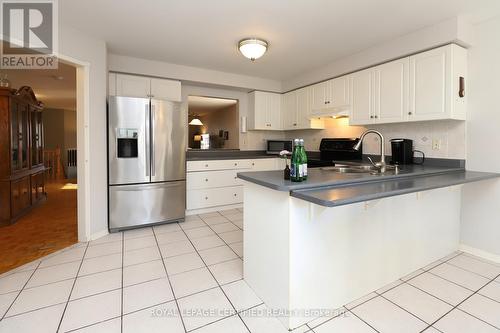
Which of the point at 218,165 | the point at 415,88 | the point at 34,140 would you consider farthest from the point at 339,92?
the point at 34,140

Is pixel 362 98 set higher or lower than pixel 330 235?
higher

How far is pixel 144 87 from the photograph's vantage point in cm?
362

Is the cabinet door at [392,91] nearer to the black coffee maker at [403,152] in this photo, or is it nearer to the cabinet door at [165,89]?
the black coffee maker at [403,152]

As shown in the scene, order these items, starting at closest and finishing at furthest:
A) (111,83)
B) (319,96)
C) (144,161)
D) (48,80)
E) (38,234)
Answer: (38,234) → (144,161) → (111,83) → (319,96) → (48,80)

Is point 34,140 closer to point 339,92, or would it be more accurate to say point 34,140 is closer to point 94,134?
point 94,134

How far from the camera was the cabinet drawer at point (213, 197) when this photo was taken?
388 centimetres

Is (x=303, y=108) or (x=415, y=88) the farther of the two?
(x=303, y=108)

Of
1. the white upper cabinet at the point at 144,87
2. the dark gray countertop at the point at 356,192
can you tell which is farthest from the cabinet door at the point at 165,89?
the dark gray countertop at the point at 356,192

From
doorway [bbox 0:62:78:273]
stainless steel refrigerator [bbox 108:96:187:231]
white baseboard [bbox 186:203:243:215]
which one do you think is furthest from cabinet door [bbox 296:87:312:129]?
doorway [bbox 0:62:78:273]

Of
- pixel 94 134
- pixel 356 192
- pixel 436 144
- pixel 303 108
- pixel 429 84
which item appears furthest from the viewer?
pixel 303 108

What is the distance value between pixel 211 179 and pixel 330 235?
2622 mm

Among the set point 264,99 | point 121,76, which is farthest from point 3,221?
point 264,99

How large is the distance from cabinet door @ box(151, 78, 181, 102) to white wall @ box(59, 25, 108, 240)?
753 mm

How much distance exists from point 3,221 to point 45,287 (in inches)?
89.1
